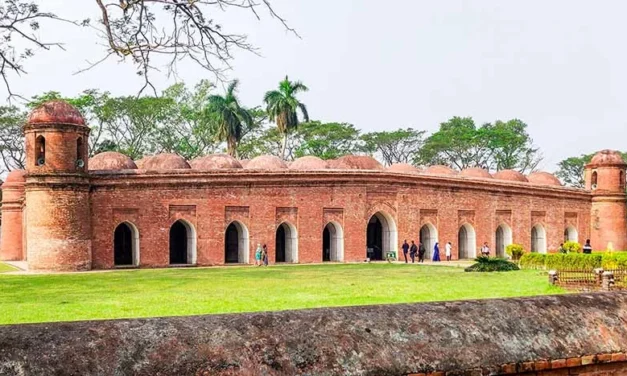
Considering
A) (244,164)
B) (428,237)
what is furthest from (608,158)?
(244,164)

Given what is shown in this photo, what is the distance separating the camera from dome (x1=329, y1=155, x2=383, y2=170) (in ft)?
95.8

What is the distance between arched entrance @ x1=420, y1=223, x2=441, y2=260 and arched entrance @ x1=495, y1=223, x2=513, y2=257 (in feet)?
13.3

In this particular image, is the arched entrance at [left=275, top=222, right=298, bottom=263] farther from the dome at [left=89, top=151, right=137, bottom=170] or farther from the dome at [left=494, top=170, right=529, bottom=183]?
the dome at [left=494, top=170, right=529, bottom=183]

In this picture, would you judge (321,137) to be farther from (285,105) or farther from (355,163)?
(355,163)

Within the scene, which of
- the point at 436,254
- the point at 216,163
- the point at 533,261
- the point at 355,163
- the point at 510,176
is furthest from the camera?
the point at 510,176

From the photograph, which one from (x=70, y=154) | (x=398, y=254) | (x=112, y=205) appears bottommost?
(x=398, y=254)

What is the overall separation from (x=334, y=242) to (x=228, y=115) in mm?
13335

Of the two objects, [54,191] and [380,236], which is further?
[380,236]

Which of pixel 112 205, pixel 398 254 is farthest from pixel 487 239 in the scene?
pixel 112 205

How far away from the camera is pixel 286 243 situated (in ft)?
86.9

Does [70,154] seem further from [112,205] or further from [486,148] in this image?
[486,148]

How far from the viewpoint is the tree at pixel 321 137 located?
44.2 m

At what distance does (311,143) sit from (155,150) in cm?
1031

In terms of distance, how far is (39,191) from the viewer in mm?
21203
